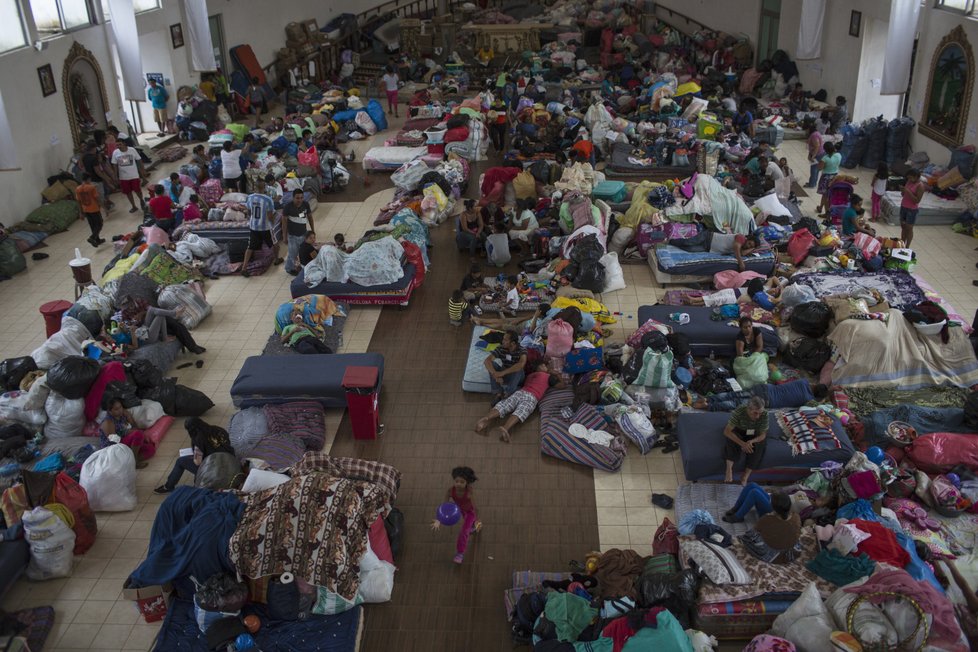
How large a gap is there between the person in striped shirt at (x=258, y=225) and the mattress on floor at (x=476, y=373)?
4.43 m

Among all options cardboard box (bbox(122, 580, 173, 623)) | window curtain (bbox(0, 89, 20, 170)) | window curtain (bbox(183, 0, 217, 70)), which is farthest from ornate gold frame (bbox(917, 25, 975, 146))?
window curtain (bbox(0, 89, 20, 170))

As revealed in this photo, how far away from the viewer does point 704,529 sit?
7.12m

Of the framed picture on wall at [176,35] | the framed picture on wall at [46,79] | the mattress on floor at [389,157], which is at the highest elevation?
the framed picture on wall at [176,35]

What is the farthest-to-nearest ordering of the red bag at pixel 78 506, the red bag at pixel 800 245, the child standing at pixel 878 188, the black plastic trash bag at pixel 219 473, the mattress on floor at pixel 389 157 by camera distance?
1. the mattress on floor at pixel 389 157
2. the child standing at pixel 878 188
3. the red bag at pixel 800 245
4. the black plastic trash bag at pixel 219 473
5. the red bag at pixel 78 506

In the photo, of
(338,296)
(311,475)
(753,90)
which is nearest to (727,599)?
(311,475)

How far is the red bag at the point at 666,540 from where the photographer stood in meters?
7.12

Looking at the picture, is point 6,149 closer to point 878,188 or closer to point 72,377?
point 72,377

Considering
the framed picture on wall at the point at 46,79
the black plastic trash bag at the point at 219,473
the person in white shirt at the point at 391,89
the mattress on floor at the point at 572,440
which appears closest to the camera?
the black plastic trash bag at the point at 219,473

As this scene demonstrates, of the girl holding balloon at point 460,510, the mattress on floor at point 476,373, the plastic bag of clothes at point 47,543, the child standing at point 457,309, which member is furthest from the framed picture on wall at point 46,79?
the girl holding balloon at point 460,510

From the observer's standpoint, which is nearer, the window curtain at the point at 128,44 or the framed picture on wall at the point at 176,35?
the window curtain at the point at 128,44

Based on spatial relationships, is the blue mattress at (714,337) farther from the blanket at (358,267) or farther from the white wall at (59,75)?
the white wall at (59,75)

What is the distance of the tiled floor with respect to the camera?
708 cm

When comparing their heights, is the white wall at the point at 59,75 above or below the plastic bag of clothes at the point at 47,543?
above

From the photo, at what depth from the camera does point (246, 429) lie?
891 cm
